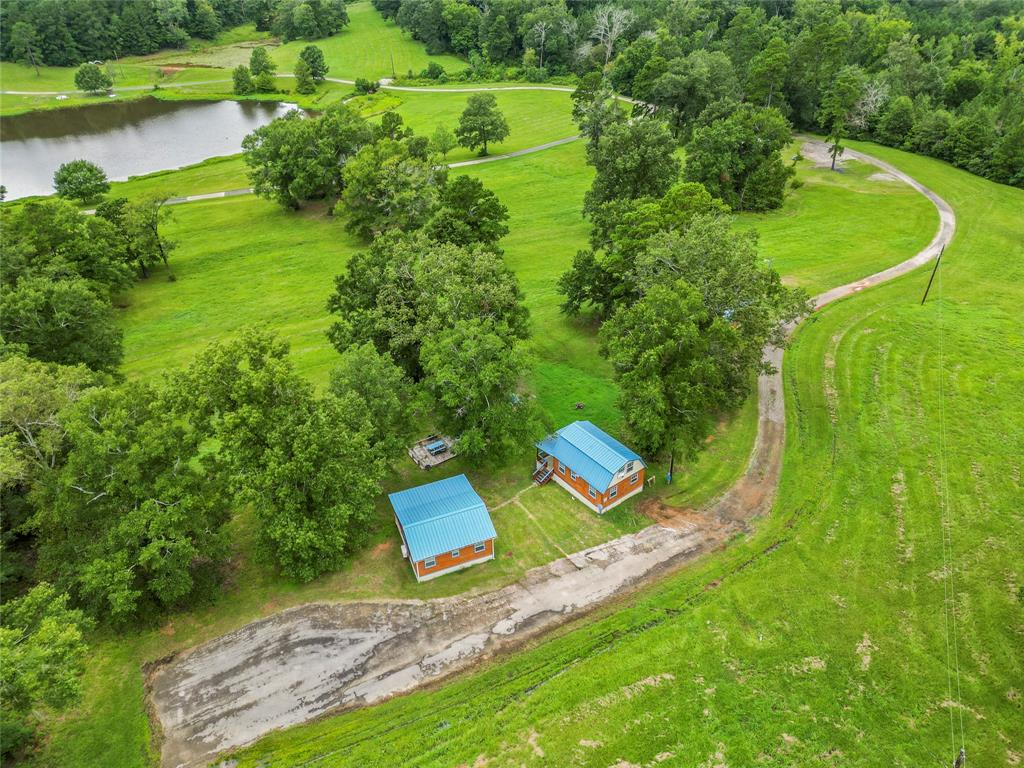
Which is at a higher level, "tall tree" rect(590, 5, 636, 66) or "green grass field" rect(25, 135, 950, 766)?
"tall tree" rect(590, 5, 636, 66)

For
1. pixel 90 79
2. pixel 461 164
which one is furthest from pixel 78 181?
pixel 90 79

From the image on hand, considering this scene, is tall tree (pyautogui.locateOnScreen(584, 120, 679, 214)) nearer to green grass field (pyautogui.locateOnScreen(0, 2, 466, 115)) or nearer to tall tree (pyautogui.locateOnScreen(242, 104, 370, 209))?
tall tree (pyautogui.locateOnScreen(242, 104, 370, 209))

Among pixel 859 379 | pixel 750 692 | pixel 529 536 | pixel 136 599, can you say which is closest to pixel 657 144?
pixel 859 379

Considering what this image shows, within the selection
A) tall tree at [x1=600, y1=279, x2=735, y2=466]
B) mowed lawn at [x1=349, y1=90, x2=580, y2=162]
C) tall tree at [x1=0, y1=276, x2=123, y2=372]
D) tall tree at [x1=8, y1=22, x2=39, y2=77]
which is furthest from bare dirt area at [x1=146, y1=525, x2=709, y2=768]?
tall tree at [x1=8, y1=22, x2=39, y2=77]

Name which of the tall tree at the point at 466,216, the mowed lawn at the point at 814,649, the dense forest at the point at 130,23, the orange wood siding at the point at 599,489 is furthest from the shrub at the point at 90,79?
the mowed lawn at the point at 814,649

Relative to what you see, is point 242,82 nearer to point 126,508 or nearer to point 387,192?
point 387,192

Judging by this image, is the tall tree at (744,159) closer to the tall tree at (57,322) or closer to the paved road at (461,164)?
the paved road at (461,164)
